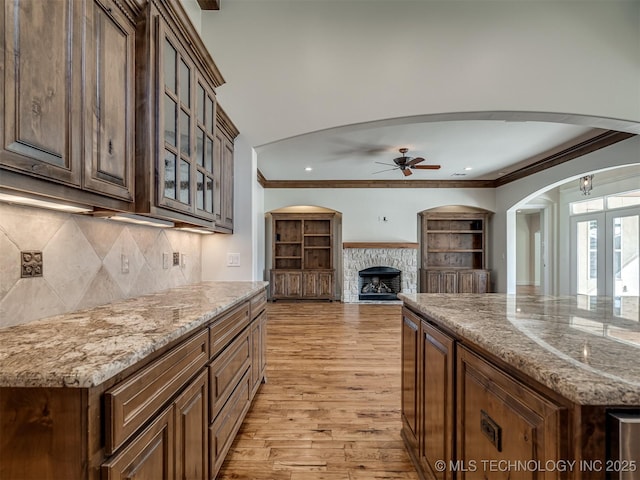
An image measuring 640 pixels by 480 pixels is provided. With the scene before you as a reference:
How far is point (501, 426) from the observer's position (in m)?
0.99

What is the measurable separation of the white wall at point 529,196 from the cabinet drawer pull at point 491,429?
5.10 meters

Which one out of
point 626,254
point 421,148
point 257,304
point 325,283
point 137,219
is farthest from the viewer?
point 325,283

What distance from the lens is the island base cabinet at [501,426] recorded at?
782 mm

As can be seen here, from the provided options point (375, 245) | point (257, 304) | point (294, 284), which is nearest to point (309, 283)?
point (294, 284)

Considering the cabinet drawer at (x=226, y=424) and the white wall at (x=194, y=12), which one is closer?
the cabinet drawer at (x=226, y=424)

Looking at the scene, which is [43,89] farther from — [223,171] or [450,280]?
[450,280]

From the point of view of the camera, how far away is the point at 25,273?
4.27 ft

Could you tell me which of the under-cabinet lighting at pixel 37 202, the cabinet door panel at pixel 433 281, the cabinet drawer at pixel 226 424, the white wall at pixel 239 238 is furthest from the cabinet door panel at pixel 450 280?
the under-cabinet lighting at pixel 37 202

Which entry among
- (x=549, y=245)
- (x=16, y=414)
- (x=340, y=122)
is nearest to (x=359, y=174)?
(x=340, y=122)

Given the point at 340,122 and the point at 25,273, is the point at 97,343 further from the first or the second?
the point at 340,122

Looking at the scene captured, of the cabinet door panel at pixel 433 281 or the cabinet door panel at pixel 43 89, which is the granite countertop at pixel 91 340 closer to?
the cabinet door panel at pixel 43 89

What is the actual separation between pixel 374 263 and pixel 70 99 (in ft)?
22.4

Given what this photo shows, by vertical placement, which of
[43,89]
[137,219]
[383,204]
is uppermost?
[383,204]

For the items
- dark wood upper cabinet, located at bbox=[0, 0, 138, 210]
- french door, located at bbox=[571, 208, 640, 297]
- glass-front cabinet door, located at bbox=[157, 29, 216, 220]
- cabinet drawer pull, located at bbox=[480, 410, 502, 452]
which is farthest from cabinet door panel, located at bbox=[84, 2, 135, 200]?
french door, located at bbox=[571, 208, 640, 297]
